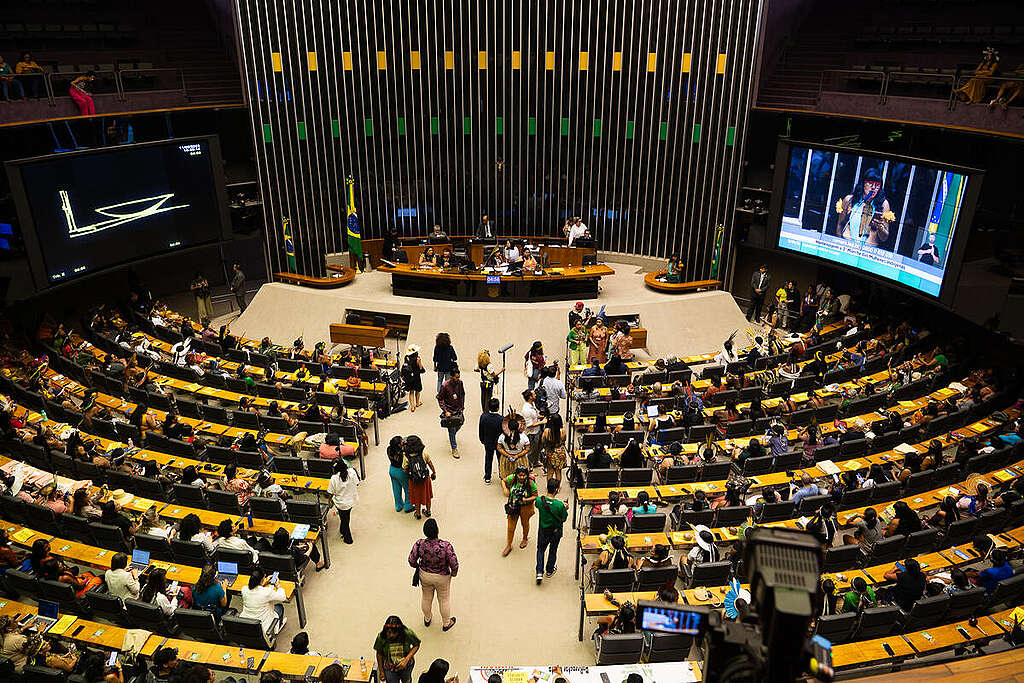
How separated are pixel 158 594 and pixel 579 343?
1051 cm

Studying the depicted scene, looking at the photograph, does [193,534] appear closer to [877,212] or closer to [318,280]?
[318,280]

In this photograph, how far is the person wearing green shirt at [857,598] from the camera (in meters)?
8.09

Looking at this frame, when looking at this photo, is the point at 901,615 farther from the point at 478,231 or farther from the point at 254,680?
the point at 478,231

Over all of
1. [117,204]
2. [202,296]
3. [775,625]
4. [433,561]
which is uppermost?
[775,625]

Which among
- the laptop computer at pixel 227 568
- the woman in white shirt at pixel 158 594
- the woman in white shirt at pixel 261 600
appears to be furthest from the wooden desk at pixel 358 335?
the woman in white shirt at pixel 158 594

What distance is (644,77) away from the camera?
70.6ft

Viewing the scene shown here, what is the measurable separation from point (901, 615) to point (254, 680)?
24.3 ft

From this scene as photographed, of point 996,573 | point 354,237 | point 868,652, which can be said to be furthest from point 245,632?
point 354,237

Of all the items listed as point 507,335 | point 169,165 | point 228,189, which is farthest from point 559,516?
point 228,189

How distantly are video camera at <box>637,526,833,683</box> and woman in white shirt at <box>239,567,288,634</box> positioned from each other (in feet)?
21.3

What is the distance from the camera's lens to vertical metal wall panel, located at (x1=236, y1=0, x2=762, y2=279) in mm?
20672

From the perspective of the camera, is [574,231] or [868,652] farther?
[574,231]

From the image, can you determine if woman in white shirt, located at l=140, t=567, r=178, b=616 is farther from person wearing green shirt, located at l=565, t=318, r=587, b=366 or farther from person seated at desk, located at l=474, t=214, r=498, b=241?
person seated at desk, located at l=474, t=214, r=498, b=241

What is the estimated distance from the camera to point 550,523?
29.6ft
